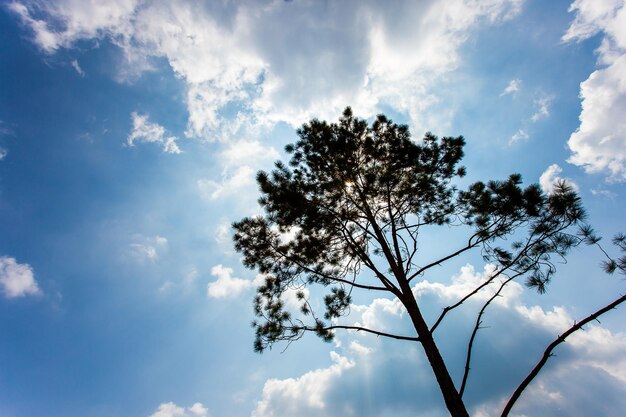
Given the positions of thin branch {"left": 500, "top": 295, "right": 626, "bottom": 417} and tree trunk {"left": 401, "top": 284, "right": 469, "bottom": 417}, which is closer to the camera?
thin branch {"left": 500, "top": 295, "right": 626, "bottom": 417}

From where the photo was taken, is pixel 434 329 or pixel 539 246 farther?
pixel 539 246

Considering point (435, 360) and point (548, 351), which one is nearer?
point (548, 351)

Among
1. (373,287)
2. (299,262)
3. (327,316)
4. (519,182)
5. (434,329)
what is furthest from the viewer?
(299,262)

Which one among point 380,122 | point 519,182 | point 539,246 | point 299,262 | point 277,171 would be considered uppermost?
point 380,122

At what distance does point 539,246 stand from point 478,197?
1.50m

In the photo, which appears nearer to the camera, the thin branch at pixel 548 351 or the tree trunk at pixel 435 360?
the thin branch at pixel 548 351

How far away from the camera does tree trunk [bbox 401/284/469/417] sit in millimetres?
3949

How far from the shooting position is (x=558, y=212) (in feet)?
15.7

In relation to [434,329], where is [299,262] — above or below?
above

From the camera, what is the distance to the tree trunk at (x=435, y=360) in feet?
13.0

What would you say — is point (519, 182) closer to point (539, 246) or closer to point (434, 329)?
point (539, 246)

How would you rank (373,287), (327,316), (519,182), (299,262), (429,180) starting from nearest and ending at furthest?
(519,182)
(373,287)
(327,316)
(299,262)
(429,180)

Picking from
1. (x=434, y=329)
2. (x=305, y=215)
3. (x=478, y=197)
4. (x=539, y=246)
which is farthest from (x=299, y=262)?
(x=539, y=246)

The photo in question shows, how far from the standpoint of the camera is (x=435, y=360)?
4.43 m
